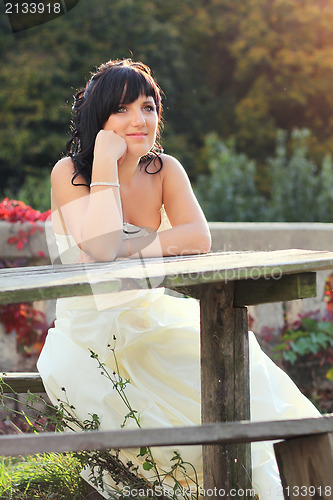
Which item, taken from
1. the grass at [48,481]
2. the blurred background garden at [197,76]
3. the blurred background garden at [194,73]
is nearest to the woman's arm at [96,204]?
the grass at [48,481]

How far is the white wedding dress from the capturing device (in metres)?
2.62

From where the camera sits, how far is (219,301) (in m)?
2.40

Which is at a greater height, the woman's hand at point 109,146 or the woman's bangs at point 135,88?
the woman's bangs at point 135,88

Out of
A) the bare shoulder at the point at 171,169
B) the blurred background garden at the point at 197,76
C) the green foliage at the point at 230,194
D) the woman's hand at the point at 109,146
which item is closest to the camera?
the woman's hand at the point at 109,146

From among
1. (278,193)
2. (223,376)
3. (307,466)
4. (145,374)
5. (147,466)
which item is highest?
(278,193)

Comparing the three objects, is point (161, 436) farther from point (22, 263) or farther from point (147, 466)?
point (22, 263)

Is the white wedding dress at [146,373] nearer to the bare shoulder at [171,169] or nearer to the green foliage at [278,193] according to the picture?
the bare shoulder at [171,169]

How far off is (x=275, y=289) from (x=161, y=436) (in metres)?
0.71

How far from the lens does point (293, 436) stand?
1.92 meters

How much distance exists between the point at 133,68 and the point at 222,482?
1.65 metres

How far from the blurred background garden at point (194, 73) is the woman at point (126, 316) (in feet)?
36.4

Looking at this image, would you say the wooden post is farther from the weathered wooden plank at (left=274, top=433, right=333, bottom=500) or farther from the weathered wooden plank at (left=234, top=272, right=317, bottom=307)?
the weathered wooden plank at (left=274, top=433, right=333, bottom=500)

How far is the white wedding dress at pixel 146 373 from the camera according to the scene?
2619 millimetres

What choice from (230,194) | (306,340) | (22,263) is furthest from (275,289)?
(230,194)
